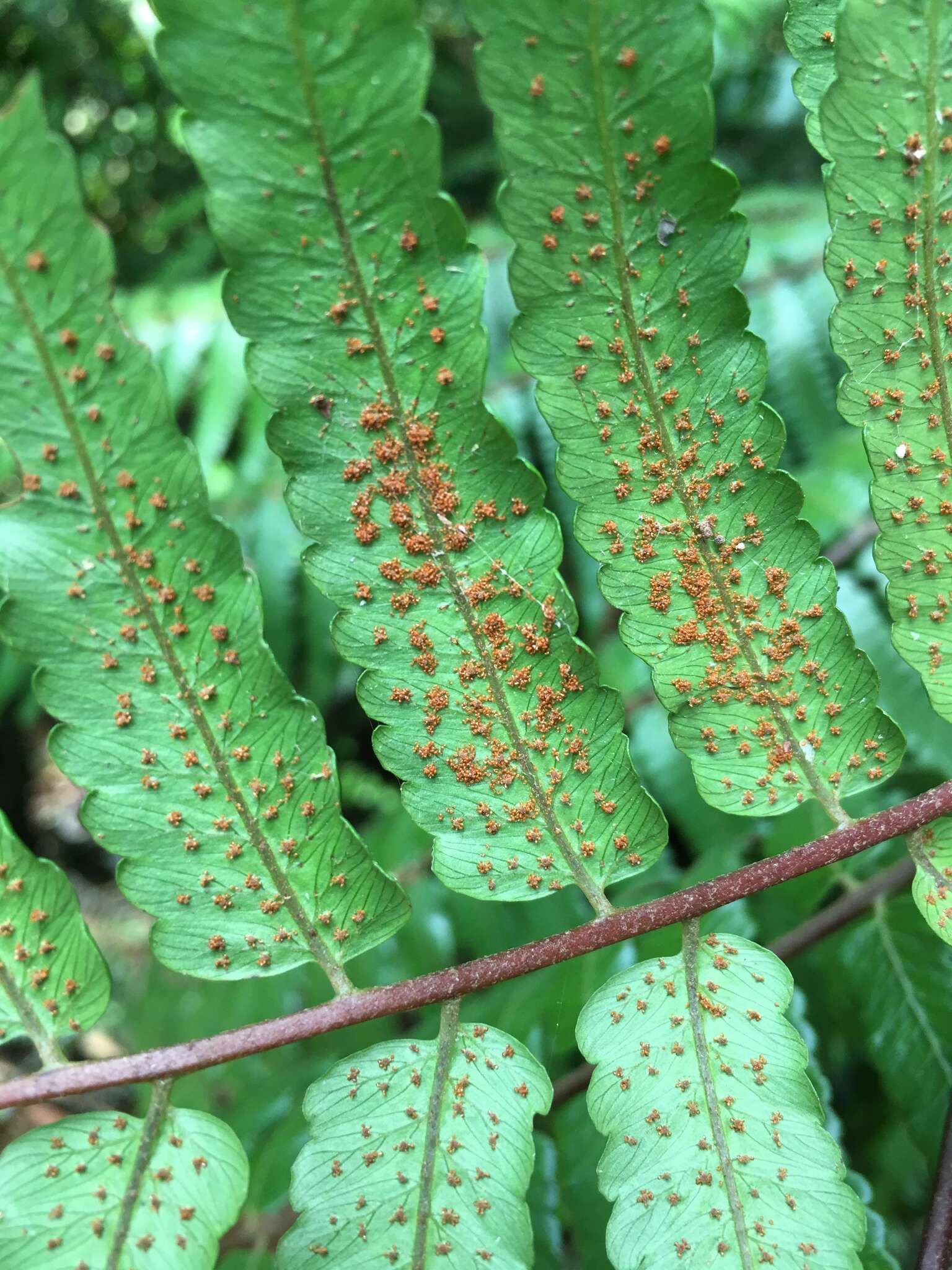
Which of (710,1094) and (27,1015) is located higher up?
(27,1015)

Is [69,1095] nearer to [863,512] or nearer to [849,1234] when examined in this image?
[849,1234]

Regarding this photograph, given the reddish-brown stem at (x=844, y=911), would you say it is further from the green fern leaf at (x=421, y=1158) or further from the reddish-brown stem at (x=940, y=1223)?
the green fern leaf at (x=421, y=1158)

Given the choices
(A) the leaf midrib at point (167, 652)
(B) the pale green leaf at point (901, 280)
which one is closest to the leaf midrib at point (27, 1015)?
(A) the leaf midrib at point (167, 652)

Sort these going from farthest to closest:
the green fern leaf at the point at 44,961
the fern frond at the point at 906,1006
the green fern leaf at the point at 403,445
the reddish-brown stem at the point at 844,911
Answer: the reddish-brown stem at the point at 844,911
the fern frond at the point at 906,1006
the green fern leaf at the point at 44,961
the green fern leaf at the point at 403,445

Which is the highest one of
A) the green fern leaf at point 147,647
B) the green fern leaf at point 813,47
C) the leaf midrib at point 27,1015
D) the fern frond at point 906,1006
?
the green fern leaf at point 813,47

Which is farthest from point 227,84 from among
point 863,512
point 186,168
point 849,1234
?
point 186,168

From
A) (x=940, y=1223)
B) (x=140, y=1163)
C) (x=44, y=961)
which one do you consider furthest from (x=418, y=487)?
(x=940, y=1223)

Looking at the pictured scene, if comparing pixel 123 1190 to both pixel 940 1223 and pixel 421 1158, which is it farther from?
pixel 940 1223
